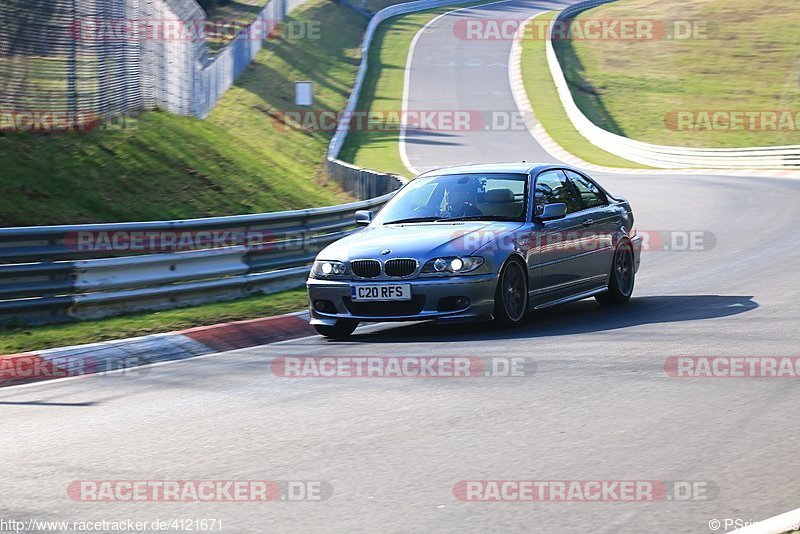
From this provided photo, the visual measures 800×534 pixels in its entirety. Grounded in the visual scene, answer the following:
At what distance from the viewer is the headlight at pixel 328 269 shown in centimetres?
1101

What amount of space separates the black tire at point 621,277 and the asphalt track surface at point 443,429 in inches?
31.8

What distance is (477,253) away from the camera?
1073 cm

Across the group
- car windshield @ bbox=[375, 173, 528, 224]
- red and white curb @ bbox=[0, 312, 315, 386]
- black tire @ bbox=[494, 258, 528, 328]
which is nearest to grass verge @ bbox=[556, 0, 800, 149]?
car windshield @ bbox=[375, 173, 528, 224]

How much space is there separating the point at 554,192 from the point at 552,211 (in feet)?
2.43

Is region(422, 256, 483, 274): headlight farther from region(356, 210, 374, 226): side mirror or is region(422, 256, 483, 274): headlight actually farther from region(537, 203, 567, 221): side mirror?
region(356, 210, 374, 226): side mirror

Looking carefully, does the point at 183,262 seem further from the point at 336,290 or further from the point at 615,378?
the point at 615,378

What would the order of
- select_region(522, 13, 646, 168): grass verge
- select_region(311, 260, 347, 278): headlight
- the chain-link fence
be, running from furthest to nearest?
select_region(522, 13, 646, 168): grass verge
the chain-link fence
select_region(311, 260, 347, 278): headlight

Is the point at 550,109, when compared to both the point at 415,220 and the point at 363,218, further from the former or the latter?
the point at 415,220

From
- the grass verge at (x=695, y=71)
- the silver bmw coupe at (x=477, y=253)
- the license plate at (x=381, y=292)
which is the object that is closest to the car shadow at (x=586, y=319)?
the silver bmw coupe at (x=477, y=253)

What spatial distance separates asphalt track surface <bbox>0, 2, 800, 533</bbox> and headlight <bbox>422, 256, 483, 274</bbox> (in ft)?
1.91

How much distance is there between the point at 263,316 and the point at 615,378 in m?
4.76

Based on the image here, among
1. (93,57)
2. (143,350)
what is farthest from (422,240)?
(93,57)

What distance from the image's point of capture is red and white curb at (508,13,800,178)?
37688 mm

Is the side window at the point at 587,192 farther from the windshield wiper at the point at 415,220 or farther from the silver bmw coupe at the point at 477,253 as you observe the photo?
the windshield wiper at the point at 415,220
